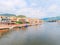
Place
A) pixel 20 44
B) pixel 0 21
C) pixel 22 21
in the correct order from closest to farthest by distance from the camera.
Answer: pixel 20 44 < pixel 0 21 < pixel 22 21

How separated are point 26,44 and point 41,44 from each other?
753mm

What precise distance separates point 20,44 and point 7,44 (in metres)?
0.65

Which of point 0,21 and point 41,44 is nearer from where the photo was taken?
point 41,44

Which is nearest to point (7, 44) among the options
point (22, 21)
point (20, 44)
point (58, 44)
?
point (20, 44)

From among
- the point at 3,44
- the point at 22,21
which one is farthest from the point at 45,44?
the point at 22,21

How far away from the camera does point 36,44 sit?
6.13 meters

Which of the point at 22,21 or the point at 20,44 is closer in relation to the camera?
the point at 20,44

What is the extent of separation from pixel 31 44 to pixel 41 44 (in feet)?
1.65

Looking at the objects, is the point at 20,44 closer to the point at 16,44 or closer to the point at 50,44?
the point at 16,44

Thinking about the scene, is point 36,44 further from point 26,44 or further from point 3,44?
point 3,44

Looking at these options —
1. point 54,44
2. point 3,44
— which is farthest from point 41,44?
point 3,44

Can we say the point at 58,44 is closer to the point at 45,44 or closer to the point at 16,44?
the point at 45,44

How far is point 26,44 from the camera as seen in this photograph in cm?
607

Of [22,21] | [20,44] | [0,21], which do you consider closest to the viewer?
[20,44]
